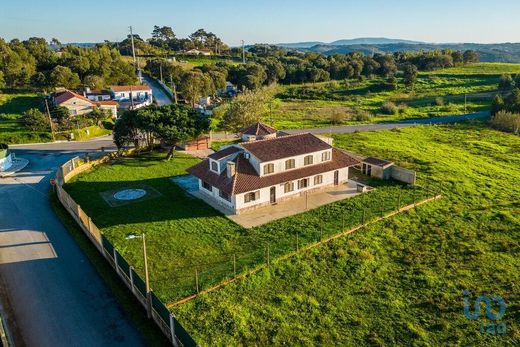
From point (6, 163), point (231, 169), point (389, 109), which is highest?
point (231, 169)

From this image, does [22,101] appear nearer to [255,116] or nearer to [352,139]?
[255,116]

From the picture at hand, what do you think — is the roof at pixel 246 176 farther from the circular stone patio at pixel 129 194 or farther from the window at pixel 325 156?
the circular stone patio at pixel 129 194

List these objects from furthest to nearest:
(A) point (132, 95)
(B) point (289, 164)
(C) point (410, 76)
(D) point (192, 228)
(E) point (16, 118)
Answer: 1. (C) point (410, 76)
2. (A) point (132, 95)
3. (E) point (16, 118)
4. (B) point (289, 164)
5. (D) point (192, 228)

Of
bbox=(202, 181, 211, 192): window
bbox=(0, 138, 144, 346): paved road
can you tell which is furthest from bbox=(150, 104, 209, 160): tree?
bbox=(0, 138, 144, 346): paved road

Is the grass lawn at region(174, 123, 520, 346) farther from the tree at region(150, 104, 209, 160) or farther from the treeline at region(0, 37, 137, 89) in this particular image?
the treeline at region(0, 37, 137, 89)

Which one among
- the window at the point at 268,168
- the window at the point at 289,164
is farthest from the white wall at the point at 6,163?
the window at the point at 289,164

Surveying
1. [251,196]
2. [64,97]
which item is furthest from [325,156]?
[64,97]

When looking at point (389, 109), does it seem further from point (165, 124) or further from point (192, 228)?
point (192, 228)
